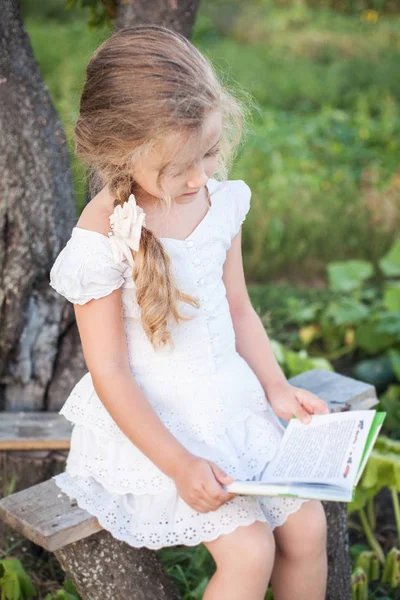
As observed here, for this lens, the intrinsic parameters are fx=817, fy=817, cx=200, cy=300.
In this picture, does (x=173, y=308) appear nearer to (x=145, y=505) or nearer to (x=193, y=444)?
(x=193, y=444)

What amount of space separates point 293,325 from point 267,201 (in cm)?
129

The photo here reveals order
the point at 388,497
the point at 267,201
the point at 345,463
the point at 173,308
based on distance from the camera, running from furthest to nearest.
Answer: the point at 267,201
the point at 388,497
the point at 173,308
the point at 345,463

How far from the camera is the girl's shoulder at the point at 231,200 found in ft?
6.37

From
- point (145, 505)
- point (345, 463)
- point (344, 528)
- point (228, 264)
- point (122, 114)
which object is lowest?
point (344, 528)

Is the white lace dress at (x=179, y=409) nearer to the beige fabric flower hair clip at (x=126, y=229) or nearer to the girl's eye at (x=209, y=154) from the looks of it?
the beige fabric flower hair clip at (x=126, y=229)

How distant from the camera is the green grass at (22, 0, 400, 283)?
4680 mm

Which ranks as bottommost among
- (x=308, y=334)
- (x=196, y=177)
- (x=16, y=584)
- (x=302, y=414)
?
(x=308, y=334)

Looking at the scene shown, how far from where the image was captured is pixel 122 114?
1.61 m

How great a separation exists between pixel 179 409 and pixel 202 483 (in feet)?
0.76

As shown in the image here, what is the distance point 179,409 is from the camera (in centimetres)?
178

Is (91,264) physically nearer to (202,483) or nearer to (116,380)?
(116,380)

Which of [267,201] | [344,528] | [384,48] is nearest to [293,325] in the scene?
[267,201]

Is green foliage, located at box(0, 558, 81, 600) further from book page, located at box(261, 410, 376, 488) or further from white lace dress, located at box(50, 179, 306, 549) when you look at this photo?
book page, located at box(261, 410, 376, 488)

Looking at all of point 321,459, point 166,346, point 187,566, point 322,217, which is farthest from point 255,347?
point 322,217
